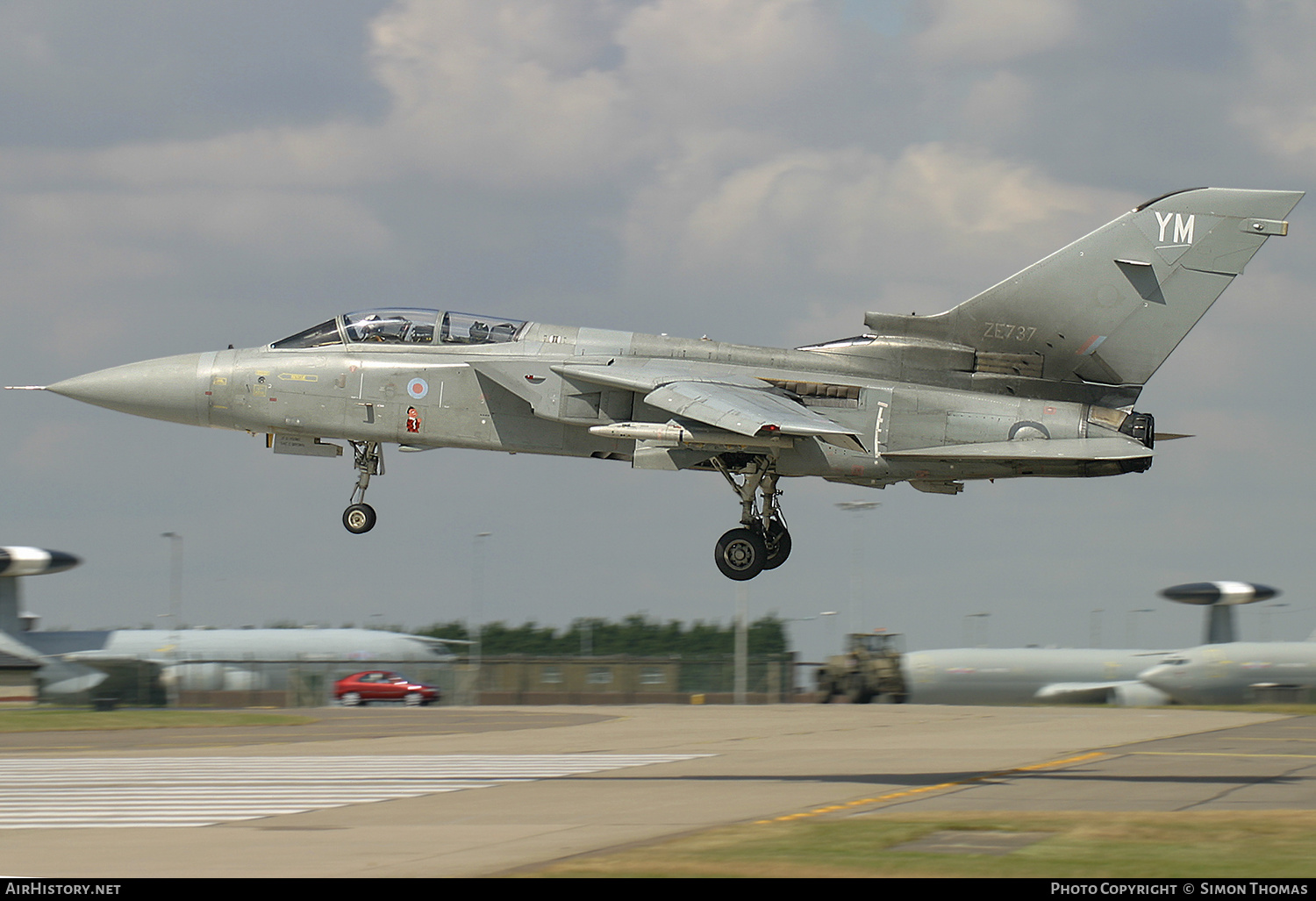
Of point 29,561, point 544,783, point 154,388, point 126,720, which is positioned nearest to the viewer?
point 544,783

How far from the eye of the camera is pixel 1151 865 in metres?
14.5

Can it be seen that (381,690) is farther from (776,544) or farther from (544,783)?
(776,544)

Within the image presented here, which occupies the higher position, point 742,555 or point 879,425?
point 879,425

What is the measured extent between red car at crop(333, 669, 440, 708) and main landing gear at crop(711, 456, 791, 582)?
3750cm

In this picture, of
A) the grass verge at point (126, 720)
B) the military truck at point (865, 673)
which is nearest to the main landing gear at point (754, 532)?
the grass verge at point (126, 720)

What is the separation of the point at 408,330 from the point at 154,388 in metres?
4.60

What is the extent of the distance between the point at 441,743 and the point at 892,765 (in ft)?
40.0

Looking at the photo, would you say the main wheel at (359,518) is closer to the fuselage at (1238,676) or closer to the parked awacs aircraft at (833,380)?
the parked awacs aircraft at (833,380)

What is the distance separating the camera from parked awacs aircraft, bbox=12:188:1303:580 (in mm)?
23406

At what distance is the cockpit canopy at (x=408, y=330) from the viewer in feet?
82.2

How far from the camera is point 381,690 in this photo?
59938 mm

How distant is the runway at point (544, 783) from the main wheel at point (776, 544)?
3.67 m

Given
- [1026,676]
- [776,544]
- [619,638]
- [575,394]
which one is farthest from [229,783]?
[619,638]

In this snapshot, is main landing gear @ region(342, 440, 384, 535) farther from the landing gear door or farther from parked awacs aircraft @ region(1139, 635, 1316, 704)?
parked awacs aircraft @ region(1139, 635, 1316, 704)
